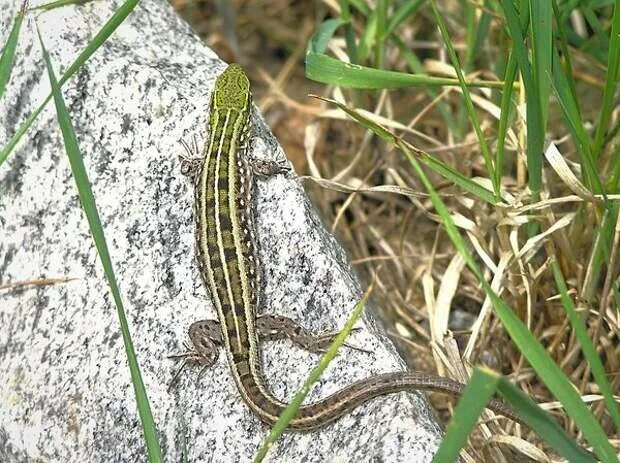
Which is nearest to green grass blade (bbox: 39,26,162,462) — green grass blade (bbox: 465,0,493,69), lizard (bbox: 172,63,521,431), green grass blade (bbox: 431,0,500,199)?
lizard (bbox: 172,63,521,431)

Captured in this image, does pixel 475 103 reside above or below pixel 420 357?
above

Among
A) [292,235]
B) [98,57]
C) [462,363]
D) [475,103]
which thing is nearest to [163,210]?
[292,235]

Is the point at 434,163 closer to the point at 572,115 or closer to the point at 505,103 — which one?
the point at 505,103

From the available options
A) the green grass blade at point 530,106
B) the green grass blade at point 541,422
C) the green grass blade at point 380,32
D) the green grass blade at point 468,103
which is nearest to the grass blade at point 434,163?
the green grass blade at point 468,103

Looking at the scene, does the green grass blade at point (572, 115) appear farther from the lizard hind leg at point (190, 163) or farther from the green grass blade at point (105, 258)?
the green grass blade at point (105, 258)

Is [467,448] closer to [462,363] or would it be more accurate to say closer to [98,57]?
[462,363]

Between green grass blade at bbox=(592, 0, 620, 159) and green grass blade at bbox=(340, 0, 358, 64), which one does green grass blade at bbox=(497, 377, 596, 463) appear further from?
→ green grass blade at bbox=(340, 0, 358, 64)
